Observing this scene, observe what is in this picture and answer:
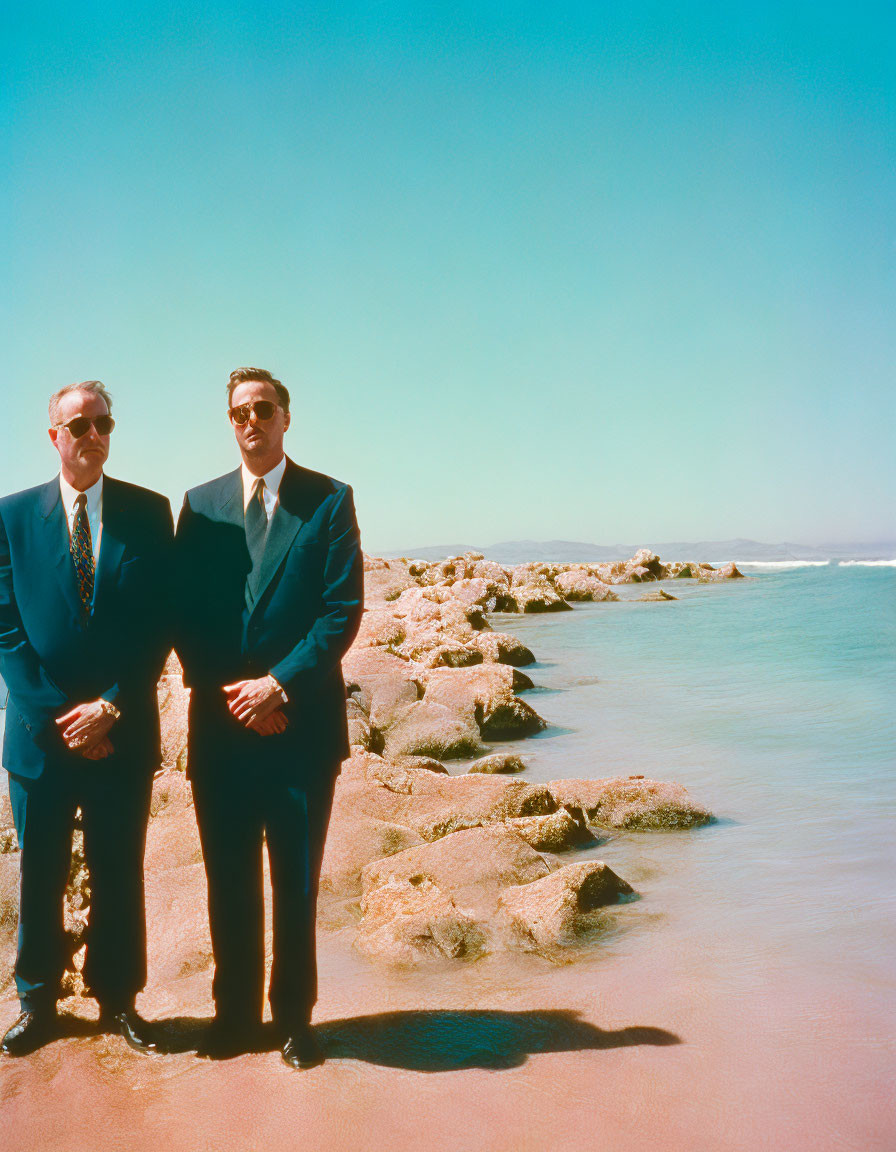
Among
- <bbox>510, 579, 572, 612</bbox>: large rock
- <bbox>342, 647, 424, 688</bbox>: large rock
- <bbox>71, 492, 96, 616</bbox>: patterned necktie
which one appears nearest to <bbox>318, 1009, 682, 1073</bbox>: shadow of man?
<bbox>71, 492, 96, 616</bbox>: patterned necktie

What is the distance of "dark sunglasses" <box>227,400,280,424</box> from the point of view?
2.91 metres

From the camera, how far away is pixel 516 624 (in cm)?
2441

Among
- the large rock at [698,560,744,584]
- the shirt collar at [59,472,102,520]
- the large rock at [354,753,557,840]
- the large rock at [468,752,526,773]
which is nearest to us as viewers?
the shirt collar at [59,472,102,520]

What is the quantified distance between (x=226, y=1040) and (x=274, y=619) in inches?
52.9

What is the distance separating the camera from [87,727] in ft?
9.55

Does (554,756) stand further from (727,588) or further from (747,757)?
(727,588)

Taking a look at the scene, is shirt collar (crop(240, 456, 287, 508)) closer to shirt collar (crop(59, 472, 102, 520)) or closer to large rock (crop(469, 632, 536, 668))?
shirt collar (crop(59, 472, 102, 520))

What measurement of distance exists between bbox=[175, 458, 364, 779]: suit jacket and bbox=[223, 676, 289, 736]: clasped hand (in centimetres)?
5

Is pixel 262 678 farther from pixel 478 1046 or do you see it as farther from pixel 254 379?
pixel 478 1046

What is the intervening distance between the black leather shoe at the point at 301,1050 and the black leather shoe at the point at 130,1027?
459mm

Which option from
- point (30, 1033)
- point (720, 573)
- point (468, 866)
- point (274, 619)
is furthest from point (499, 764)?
point (720, 573)

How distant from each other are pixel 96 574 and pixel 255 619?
1.79ft

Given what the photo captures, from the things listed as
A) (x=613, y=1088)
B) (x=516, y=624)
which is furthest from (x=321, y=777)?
(x=516, y=624)

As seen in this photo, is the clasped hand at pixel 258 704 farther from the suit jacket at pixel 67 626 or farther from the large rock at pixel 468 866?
the large rock at pixel 468 866
